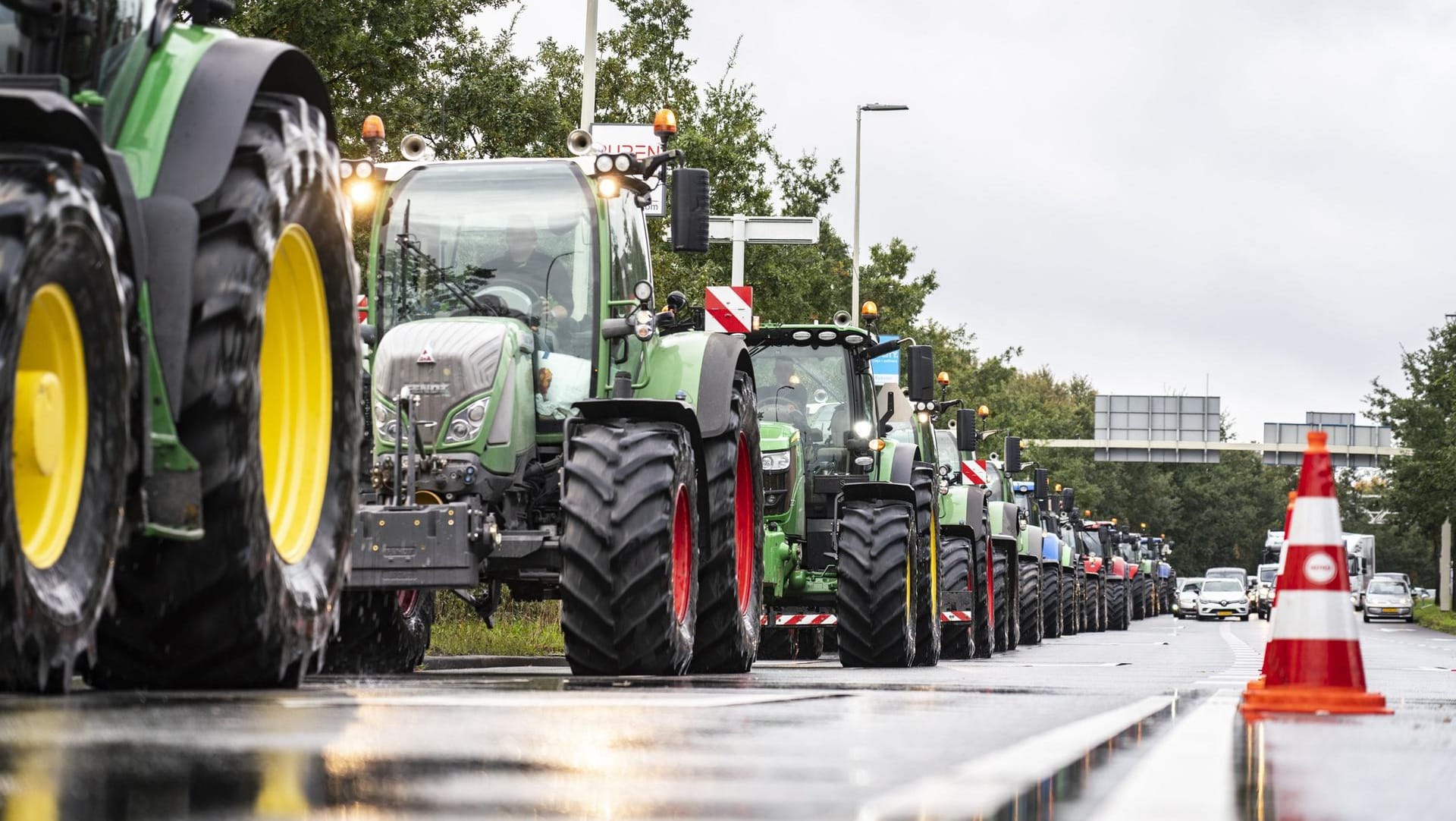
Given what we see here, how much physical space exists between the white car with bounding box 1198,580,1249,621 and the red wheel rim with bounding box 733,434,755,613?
61.0 meters

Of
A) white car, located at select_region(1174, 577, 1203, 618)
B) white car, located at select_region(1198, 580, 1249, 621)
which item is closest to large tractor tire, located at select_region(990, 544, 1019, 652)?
white car, located at select_region(1198, 580, 1249, 621)

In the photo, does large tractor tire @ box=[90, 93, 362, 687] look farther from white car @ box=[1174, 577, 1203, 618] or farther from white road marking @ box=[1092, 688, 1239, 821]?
white car @ box=[1174, 577, 1203, 618]

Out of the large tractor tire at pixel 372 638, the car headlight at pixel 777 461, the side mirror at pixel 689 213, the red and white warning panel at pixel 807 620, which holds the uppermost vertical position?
the side mirror at pixel 689 213

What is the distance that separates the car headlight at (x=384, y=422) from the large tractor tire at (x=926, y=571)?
7.38 m

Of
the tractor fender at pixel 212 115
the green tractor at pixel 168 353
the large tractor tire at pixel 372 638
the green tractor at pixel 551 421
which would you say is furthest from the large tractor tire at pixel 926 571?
the tractor fender at pixel 212 115

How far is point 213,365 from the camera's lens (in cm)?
587

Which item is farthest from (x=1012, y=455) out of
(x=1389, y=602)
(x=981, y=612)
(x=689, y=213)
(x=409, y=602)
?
(x=1389, y=602)

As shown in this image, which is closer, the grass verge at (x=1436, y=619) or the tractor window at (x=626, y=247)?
the tractor window at (x=626, y=247)

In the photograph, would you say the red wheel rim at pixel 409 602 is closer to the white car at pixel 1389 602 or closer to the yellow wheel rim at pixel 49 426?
the yellow wheel rim at pixel 49 426

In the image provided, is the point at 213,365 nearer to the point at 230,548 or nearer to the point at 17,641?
the point at 230,548

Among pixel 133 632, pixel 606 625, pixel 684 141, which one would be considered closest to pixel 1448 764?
pixel 133 632

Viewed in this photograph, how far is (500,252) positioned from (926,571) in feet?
25.1

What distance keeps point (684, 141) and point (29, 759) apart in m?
27.0

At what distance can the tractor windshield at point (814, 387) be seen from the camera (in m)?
18.7
